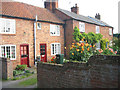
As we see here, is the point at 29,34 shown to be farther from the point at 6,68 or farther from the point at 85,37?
the point at 85,37

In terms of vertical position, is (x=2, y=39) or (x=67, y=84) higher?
(x=2, y=39)

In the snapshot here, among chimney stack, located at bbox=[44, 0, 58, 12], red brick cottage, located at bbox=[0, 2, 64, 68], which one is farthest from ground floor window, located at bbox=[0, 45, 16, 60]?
chimney stack, located at bbox=[44, 0, 58, 12]

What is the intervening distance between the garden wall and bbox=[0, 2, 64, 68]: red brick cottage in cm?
721

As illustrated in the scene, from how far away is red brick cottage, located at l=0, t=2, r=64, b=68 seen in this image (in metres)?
12.3

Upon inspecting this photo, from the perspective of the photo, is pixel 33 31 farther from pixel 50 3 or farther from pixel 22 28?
pixel 50 3

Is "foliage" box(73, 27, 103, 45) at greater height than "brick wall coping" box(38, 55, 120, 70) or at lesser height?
greater

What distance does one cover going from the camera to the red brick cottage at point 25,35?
40.5 ft

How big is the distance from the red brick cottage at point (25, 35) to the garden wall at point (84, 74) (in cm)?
721

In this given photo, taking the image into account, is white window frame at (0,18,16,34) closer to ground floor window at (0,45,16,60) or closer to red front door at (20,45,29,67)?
ground floor window at (0,45,16,60)

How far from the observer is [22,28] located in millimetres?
13469

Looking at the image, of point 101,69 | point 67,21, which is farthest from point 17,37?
point 101,69

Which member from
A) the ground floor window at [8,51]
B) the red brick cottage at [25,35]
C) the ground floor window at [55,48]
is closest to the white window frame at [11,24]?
the red brick cottage at [25,35]

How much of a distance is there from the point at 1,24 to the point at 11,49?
9.06 feet

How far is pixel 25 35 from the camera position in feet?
44.9
